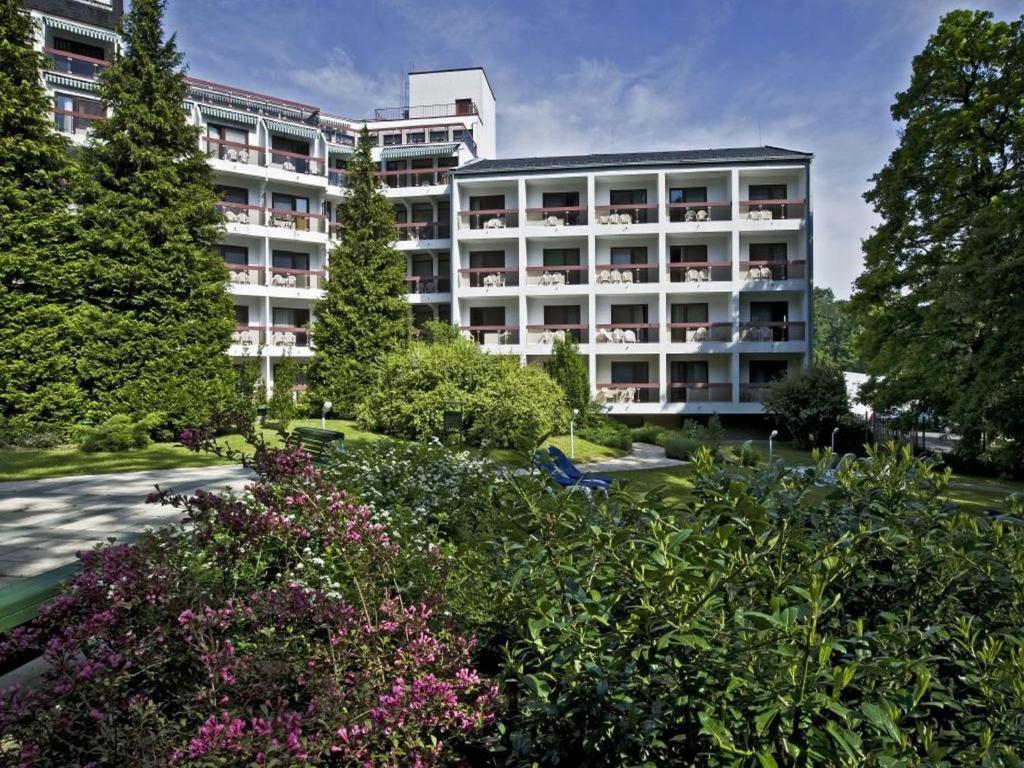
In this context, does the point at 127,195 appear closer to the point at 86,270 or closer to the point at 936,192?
the point at 86,270

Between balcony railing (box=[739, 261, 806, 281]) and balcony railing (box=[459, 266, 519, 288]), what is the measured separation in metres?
12.3

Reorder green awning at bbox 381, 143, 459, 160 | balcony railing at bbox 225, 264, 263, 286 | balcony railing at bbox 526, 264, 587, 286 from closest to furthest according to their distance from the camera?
balcony railing at bbox 225, 264, 263, 286 → balcony railing at bbox 526, 264, 587, 286 → green awning at bbox 381, 143, 459, 160

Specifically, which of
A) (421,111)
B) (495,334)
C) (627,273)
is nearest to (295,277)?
(495,334)

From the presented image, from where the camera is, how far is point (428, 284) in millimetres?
37562

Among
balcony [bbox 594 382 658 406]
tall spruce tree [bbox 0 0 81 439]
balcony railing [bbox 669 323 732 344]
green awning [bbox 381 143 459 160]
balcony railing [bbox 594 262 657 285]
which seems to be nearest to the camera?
tall spruce tree [bbox 0 0 81 439]

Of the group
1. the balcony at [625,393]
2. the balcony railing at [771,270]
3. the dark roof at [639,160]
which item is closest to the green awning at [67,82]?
the dark roof at [639,160]

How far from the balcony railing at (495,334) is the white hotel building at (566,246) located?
0.10 meters

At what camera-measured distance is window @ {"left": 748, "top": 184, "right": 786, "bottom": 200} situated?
33.9m

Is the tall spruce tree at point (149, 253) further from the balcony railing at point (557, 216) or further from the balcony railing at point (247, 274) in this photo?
the balcony railing at point (557, 216)

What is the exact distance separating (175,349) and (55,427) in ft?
A: 12.6

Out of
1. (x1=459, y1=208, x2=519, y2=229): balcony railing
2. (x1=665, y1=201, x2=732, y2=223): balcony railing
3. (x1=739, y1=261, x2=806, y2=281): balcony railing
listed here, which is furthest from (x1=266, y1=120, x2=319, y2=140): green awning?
(x1=739, y1=261, x2=806, y2=281): balcony railing

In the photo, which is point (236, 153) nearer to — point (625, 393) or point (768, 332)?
point (625, 393)

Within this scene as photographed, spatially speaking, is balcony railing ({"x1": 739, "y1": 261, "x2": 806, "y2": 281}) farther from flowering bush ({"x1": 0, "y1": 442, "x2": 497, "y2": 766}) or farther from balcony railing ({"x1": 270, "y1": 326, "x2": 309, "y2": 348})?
flowering bush ({"x1": 0, "y1": 442, "x2": 497, "y2": 766})


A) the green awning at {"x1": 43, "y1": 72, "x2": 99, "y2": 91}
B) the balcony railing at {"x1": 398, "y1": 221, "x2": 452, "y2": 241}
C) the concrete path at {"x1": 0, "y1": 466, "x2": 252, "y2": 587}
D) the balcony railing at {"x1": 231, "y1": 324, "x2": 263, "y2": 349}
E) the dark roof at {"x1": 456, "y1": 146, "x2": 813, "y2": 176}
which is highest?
the green awning at {"x1": 43, "y1": 72, "x2": 99, "y2": 91}
